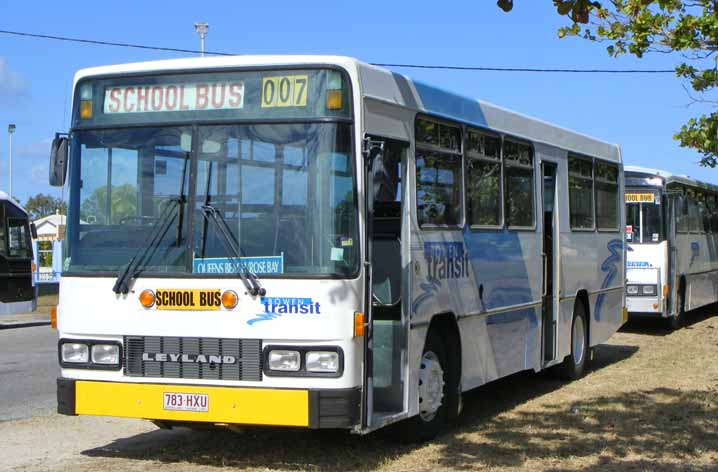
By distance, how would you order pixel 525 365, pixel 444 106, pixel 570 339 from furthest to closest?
1. pixel 570 339
2. pixel 525 365
3. pixel 444 106

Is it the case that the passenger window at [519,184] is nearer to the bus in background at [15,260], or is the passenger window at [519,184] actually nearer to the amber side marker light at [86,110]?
the amber side marker light at [86,110]

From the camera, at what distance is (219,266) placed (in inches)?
309

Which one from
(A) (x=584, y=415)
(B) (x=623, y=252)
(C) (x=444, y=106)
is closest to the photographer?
(C) (x=444, y=106)

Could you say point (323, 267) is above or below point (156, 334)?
above

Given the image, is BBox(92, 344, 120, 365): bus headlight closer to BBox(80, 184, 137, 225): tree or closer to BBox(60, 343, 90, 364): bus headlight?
BBox(60, 343, 90, 364): bus headlight

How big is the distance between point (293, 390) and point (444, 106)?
336 cm

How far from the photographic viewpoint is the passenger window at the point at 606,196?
49.8 feet

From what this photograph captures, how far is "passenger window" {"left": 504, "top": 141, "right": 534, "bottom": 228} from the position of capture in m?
11.3

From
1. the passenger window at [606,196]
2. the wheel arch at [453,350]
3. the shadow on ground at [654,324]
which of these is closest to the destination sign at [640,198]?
the shadow on ground at [654,324]

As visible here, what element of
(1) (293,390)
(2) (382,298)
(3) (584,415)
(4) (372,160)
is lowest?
(3) (584,415)

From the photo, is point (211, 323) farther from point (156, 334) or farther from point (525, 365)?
point (525, 365)

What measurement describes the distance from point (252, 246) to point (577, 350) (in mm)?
7340

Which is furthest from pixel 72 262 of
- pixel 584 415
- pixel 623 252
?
pixel 623 252

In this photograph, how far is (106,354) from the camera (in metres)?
8.11
